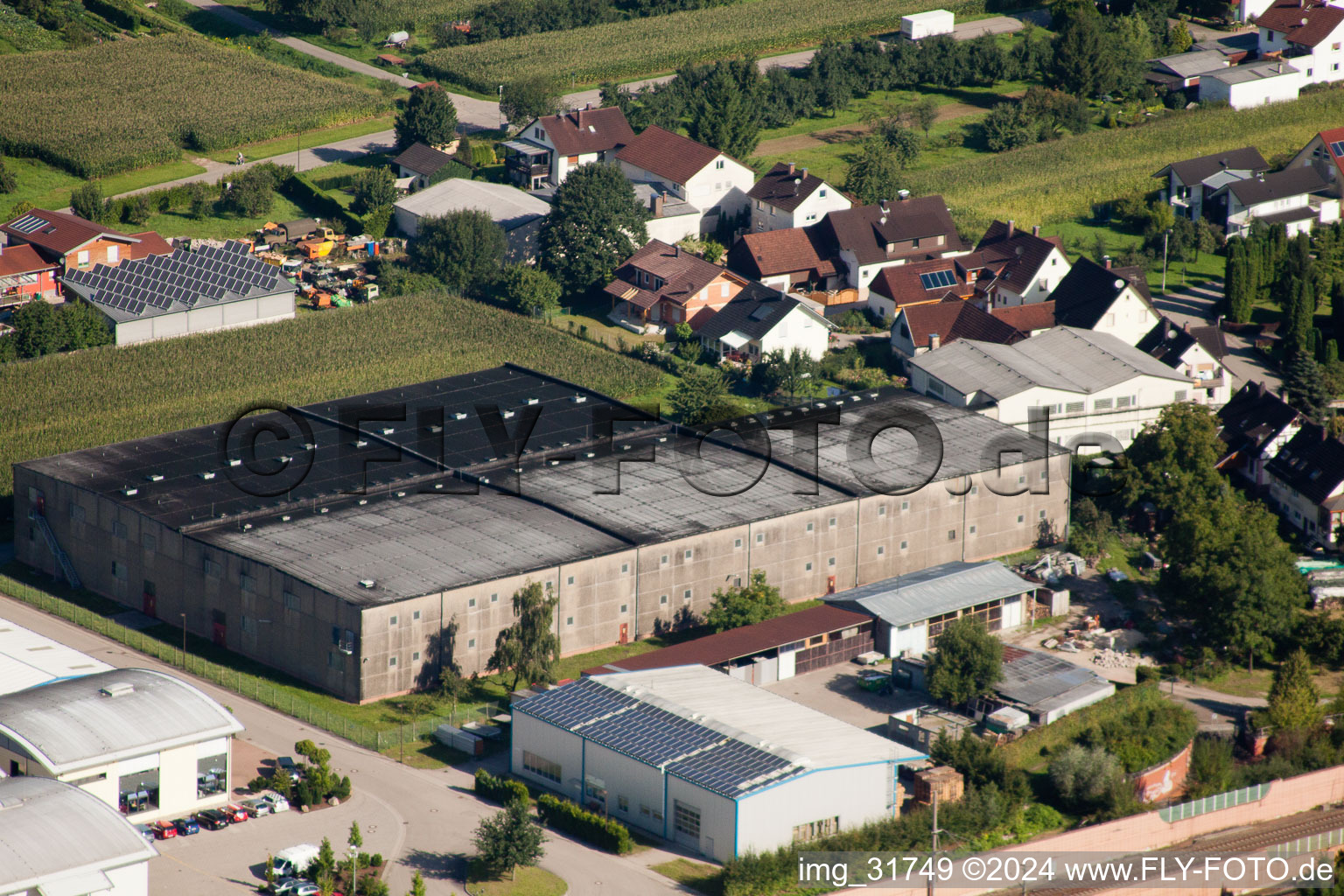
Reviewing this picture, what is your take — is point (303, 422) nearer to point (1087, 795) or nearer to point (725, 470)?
point (725, 470)

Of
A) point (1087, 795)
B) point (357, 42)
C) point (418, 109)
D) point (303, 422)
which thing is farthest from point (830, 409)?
point (357, 42)

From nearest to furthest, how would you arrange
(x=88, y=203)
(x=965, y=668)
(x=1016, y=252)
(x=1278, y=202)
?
(x=965, y=668) → (x=1016, y=252) → (x=88, y=203) → (x=1278, y=202)

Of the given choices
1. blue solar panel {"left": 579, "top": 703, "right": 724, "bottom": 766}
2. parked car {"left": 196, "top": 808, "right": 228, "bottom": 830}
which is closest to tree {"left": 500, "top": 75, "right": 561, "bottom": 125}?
blue solar panel {"left": 579, "top": 703, "right": 724, "bottom": 766}

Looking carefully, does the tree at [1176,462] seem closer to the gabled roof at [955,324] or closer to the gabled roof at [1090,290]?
the gabled roof at [955,324]

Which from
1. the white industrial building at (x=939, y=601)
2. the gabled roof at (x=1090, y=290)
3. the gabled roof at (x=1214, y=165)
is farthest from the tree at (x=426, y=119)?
the white industrial building at (x=939, y=601)

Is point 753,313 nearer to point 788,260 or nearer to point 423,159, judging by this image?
point 788,260

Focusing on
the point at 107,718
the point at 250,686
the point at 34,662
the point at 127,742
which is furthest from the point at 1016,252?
the point at 127,742
